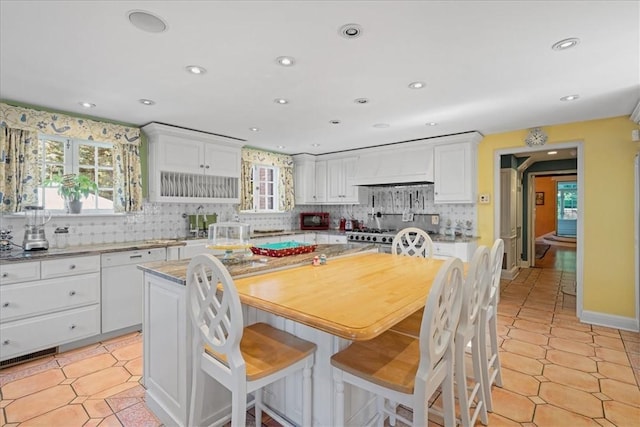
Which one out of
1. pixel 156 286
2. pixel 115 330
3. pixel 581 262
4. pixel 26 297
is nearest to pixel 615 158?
pixel 581 262

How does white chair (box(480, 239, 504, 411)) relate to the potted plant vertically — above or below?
below

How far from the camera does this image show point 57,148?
11.1ft

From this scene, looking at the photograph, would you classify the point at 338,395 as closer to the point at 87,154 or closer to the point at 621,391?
the point at 621,391

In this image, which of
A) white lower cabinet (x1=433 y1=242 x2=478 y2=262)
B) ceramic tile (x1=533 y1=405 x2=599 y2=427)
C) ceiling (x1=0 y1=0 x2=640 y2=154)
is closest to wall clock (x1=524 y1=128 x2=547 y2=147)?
ceiling (x1=0 y1=0 x2=640 y2=154)

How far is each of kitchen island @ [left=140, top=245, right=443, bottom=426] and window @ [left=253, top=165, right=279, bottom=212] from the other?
338 cm

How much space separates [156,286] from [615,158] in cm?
467

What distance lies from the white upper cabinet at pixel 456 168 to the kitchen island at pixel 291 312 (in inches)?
95.9

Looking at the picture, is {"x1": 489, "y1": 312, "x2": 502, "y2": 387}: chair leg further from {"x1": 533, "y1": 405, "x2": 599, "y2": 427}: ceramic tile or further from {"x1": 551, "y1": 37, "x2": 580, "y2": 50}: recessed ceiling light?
{"x1": 551, "y1": 37, "x2": 580, "y2": 50}: recessed ceiling light

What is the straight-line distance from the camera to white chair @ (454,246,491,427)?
62.9 inches

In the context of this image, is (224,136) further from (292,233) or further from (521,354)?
(521,354)

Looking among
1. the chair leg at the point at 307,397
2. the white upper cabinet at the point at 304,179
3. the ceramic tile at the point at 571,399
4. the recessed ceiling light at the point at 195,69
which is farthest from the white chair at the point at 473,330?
the white upper cabinet at the point at 304,179

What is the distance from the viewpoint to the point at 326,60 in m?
2.16

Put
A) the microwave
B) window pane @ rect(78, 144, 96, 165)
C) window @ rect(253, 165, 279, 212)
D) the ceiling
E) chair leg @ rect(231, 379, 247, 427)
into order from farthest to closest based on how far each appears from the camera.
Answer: the microwave
window @ rect(253, 165, 279, 212)
window pane @ rect(78, 144, 96, 165)
the ceiling
chair leg @ rect(231, 379, 247, 427)

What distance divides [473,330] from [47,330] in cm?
344
